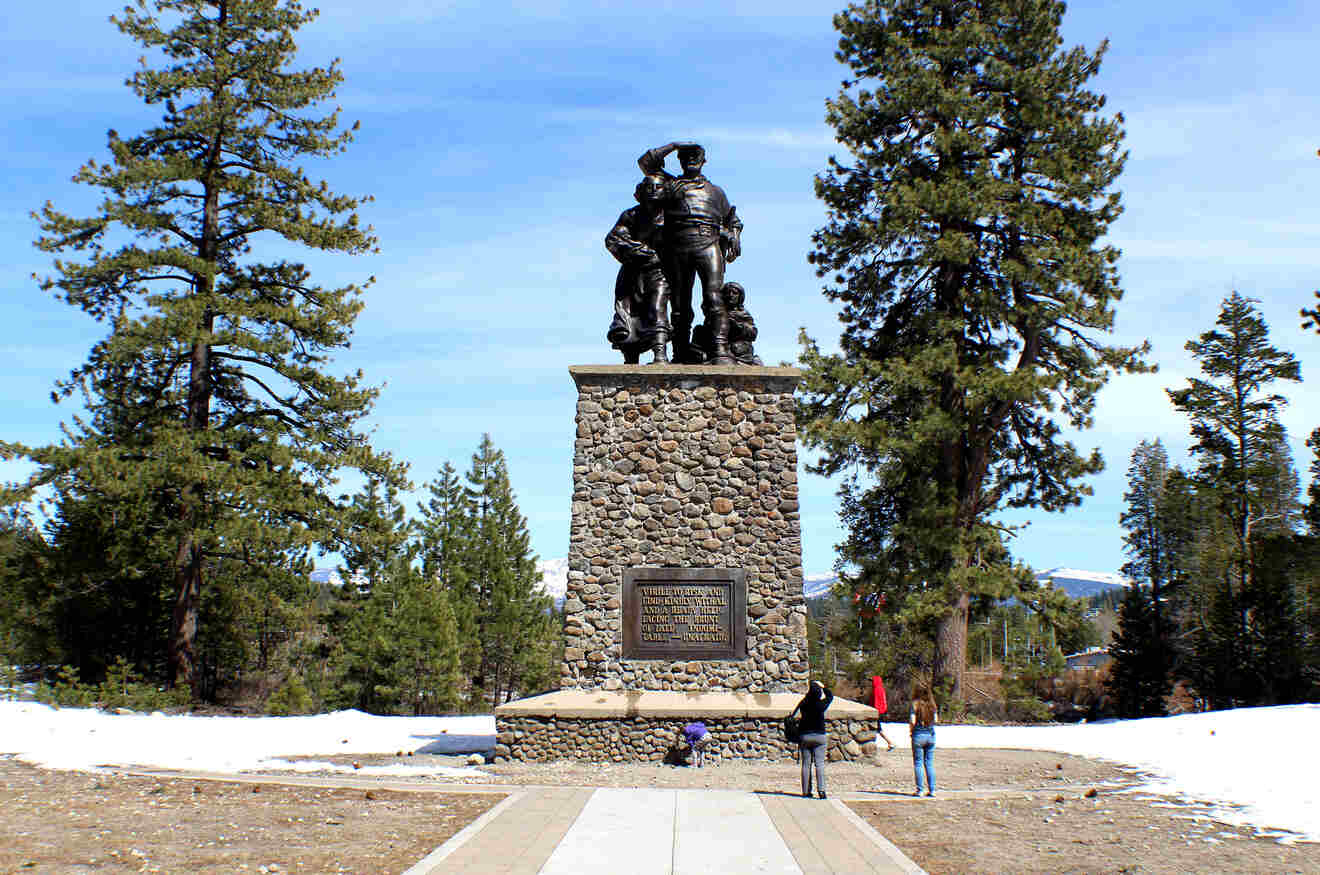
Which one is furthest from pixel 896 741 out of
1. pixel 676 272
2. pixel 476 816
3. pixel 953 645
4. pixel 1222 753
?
pixel 476 816

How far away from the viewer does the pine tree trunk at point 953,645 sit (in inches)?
803

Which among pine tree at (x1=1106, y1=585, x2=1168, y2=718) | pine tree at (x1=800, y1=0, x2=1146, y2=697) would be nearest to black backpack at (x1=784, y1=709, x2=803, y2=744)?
pine tree at (x1=800, y1=0, x2=1146, y2=697)

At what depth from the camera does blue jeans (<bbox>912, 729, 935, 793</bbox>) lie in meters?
8.98

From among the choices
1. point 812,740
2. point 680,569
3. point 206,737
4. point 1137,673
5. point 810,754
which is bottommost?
point 1137,673

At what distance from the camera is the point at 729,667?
11.7 m

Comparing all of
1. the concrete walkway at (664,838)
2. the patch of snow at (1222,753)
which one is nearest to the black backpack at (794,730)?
A: the concrete walkway at (664,838)

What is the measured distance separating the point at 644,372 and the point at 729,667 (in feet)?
12.5

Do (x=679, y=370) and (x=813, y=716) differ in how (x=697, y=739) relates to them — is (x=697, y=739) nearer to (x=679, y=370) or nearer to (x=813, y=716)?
(x=813, y=716)

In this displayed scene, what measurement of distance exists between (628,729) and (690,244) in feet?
20.5

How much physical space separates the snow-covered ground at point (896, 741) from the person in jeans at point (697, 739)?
257cm

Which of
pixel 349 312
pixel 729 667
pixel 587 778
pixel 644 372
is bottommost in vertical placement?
pixel 587 778

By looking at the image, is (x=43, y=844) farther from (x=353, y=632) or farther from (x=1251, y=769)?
(x=353, y=632)

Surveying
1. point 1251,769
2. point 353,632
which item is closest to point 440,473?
point 353,632

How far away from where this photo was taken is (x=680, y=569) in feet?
39.3
